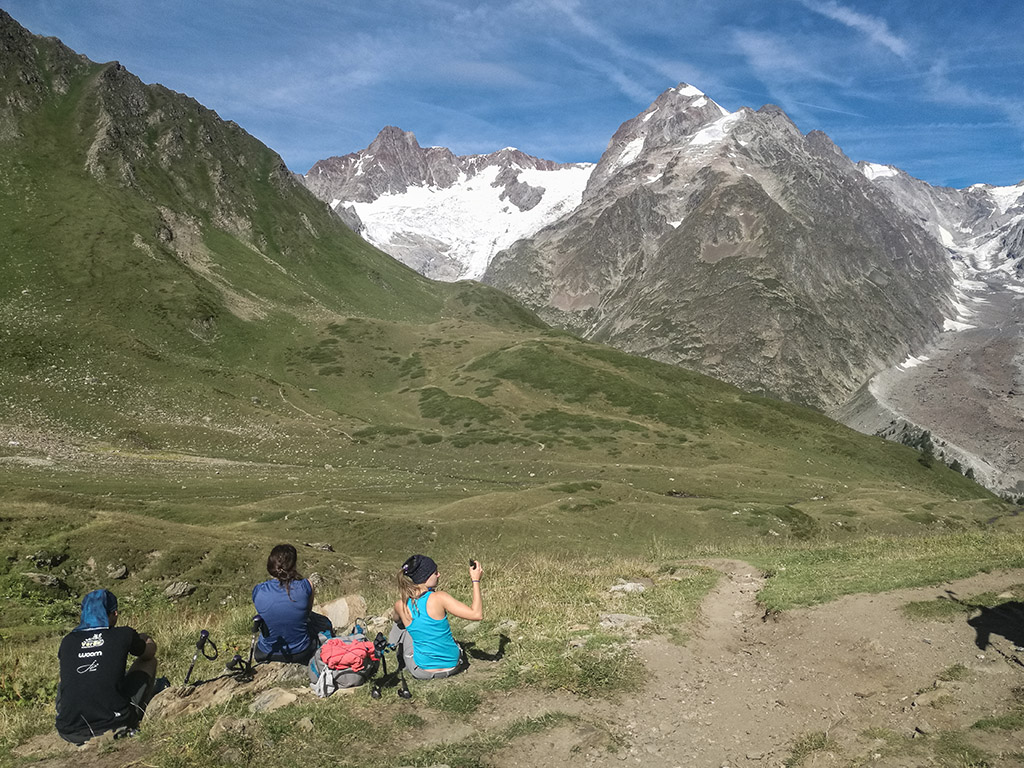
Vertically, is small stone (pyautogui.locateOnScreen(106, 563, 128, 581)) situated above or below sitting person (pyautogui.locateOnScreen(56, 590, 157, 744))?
below

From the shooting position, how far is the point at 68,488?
150ft

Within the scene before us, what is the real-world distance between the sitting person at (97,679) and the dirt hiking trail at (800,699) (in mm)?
6250

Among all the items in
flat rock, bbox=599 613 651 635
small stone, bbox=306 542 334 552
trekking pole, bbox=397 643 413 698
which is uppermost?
trekking pole, bbox=397 643 413 698

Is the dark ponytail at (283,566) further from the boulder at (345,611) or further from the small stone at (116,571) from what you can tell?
the small stone at (116,571)

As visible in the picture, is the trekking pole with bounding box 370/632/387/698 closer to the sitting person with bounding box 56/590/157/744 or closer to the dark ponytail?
the dark ponytail

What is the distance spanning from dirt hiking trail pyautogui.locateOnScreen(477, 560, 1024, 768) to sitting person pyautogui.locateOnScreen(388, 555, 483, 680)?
169 cm

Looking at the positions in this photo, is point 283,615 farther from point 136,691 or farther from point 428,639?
point 428,639

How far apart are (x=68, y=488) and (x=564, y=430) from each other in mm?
74006

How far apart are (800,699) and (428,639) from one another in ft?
24.3

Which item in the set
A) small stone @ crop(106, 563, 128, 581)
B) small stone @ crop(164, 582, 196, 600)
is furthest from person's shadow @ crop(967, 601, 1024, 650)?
small stone @ crop(106, 563, 128, 581)

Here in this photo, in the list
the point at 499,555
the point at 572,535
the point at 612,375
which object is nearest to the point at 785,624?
the point at 499,555

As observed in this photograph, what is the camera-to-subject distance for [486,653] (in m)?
13.8

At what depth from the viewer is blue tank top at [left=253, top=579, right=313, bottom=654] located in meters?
12.6

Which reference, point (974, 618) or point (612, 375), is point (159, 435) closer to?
point (974, 618)
